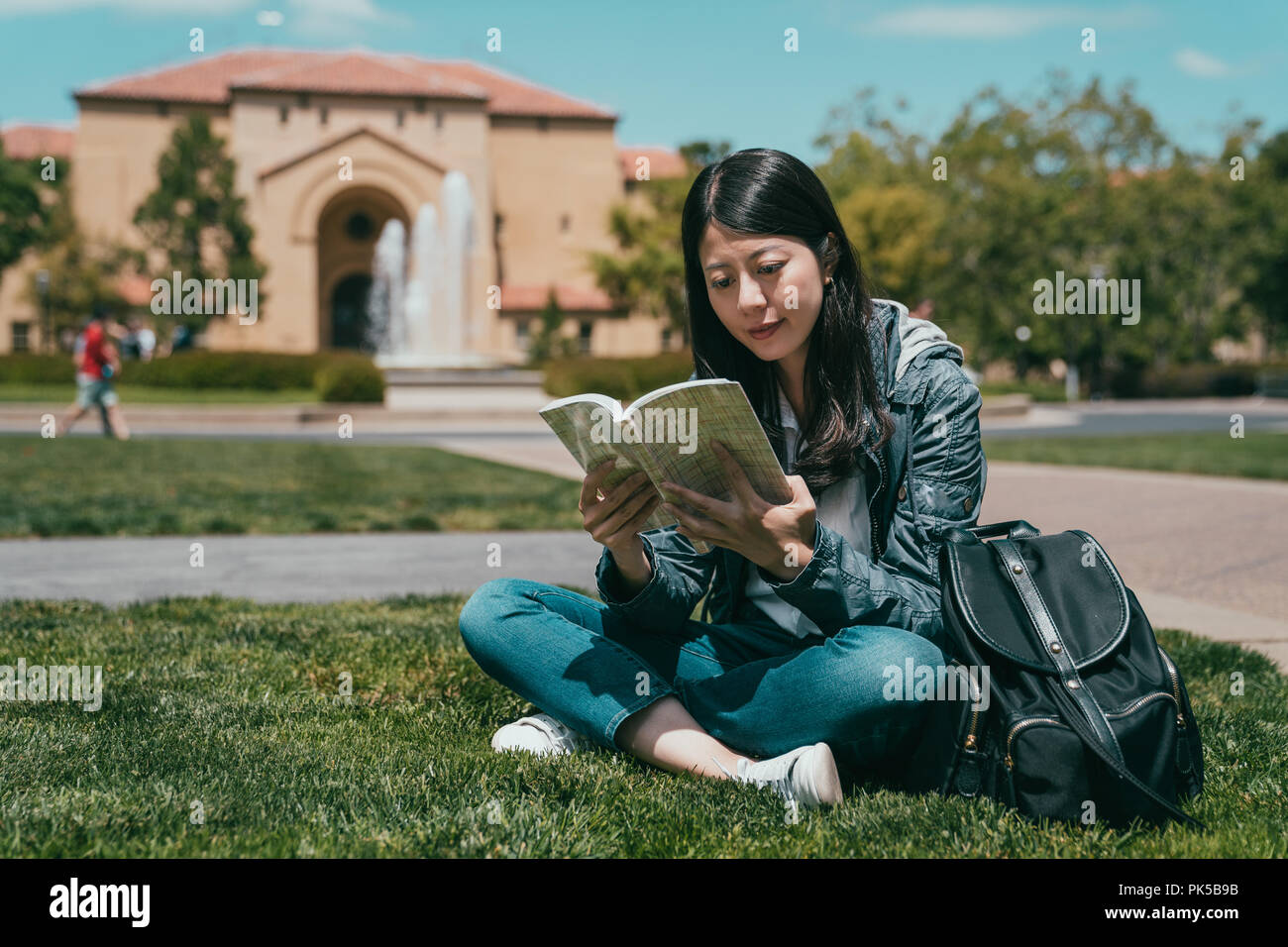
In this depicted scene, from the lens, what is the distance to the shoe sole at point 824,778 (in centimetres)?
260

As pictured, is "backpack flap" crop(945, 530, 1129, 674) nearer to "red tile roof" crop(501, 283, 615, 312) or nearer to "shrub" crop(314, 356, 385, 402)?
"shrub" crop(314, 356, 385, 402)

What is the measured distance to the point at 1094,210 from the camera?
1646 inches

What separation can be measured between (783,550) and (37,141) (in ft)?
193

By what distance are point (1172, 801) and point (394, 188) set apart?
145 feet

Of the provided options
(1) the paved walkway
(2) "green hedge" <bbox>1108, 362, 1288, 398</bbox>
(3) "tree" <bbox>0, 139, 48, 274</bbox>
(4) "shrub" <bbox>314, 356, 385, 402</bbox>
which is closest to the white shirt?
(1) the paved walkway

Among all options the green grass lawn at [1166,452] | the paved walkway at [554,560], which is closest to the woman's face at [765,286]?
the paved walkway at [554,560]

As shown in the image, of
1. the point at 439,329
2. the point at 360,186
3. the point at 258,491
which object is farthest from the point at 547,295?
the point at 258,491

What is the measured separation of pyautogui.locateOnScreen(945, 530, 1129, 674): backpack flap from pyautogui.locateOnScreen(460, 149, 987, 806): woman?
0.13m

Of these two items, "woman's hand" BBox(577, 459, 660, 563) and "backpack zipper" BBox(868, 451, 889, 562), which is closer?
"woman's hand" BBox(577, 459, 660, 563)

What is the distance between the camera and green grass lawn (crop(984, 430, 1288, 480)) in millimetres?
12469

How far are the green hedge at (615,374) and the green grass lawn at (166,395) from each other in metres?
5.80

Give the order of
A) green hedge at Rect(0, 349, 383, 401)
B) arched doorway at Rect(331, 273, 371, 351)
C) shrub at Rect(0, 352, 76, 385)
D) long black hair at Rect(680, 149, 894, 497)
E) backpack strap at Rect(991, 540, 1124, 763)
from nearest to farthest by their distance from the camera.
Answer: backpack strap at Rect(991, 540, 1124, 763) → long black hair at Rect(680, 149, 894, 497) → green hedge at Rect(0, 349, 383, 401) → shrub at Rect(0, 352, 76, 385) → arched doorway at Rect(331, 273, 371, 351)

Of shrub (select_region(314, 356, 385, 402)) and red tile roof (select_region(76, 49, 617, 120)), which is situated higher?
red tile roof (select_region(76, 49, 617, 120))

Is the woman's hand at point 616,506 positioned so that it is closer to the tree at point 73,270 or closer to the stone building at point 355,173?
the stone building at point 355,173
